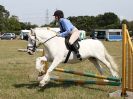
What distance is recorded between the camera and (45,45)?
1155cm

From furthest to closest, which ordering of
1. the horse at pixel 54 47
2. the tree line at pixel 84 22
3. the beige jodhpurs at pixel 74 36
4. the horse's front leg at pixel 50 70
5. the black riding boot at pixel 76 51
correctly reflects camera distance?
the tree line at pixel 84 22
the beige jodhpurs at pixel 74 36
the black riding boot at pixel 76 51
the horse at pixel 54 47
the horse's front leg at pixel 50 70

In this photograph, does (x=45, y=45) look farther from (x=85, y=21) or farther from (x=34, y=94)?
(x=85, y=21)

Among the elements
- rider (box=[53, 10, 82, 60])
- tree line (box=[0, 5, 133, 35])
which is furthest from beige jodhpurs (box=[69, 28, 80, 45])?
tree line (box=[0, 5, 133, 35])

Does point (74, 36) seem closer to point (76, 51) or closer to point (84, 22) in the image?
point (76, 51)

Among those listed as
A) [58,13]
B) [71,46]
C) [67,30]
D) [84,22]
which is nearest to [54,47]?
[71,46]

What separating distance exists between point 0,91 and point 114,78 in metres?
3.12

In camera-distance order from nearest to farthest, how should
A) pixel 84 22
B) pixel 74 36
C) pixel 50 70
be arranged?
pixel 50 70 < pixel 74 36 < pixel 84 22

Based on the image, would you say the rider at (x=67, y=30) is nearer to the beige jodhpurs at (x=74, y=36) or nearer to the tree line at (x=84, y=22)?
the beige jodhpurs at (x=74, y=36)

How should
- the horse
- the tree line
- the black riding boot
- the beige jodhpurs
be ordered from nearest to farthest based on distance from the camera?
the horse
the black riding boot
the beige jodhpurs
the tree line

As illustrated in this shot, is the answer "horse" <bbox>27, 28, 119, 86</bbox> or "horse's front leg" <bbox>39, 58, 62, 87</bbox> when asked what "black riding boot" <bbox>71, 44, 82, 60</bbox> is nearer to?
"horse" <bbox>27, 28, 119, 86</bbox>

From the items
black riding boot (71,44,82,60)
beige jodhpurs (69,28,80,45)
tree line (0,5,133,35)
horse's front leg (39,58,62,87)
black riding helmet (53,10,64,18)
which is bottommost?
tree line (0,5,133,35)

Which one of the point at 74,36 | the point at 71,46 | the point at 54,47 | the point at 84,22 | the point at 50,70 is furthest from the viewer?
the point at 84,22

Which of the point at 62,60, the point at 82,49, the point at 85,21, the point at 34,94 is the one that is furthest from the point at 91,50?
the point at 85,21

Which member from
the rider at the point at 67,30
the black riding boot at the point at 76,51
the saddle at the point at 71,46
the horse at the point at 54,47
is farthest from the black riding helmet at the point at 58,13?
the black riding boot at the point at 76,51
